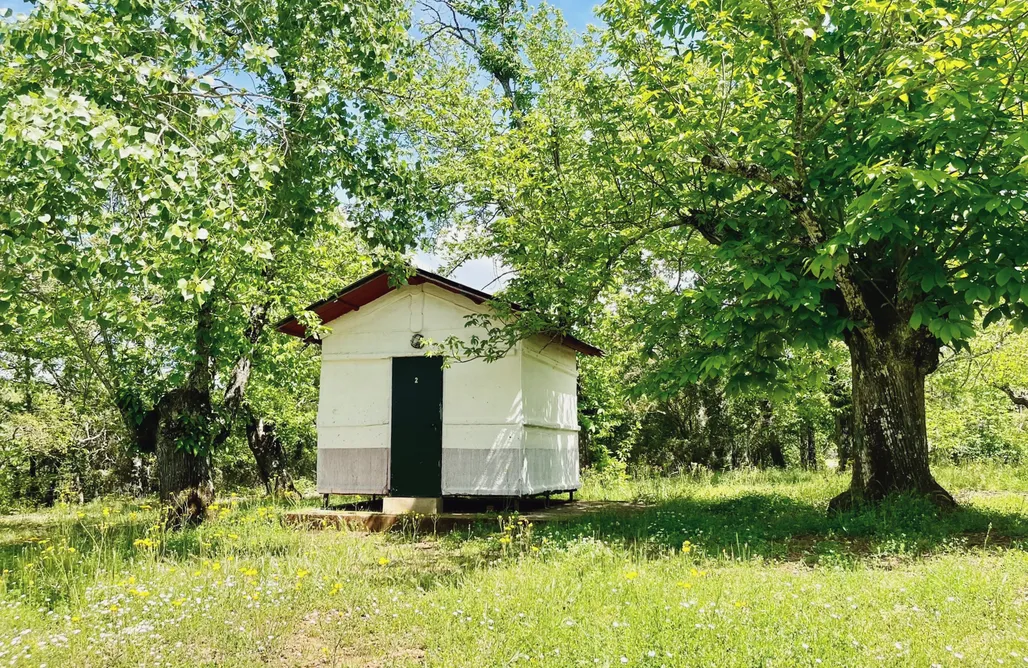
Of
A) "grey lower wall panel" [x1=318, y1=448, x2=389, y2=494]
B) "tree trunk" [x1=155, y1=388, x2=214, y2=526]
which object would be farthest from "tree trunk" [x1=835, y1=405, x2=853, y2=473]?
"tree trunk" [x1=155, y1=388, x2=214, y2=526]

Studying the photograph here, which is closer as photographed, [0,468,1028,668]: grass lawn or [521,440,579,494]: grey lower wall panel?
[0,468,1028,668]: grass lawn

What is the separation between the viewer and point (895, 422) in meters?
9.20

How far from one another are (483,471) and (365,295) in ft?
11.9

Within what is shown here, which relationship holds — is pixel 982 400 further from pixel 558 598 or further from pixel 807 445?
pixel 558 598

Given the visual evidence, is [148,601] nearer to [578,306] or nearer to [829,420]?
[578,306]

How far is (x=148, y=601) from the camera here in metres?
5.40

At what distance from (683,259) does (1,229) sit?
33.2ft

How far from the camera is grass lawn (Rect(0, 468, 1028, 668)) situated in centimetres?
447

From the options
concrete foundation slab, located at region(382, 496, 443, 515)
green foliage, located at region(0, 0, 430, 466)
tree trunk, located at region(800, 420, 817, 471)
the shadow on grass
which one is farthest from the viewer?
tree trunk, located at region(800, 420, 817, 471)

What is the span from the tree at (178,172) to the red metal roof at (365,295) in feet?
1.67

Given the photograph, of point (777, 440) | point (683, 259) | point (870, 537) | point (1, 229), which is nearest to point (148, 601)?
point (1, 229)

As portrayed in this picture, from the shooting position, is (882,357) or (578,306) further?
(578,306)

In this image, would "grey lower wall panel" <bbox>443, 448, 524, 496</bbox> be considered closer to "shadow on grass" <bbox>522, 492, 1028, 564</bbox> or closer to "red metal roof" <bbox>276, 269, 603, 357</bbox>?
"shadow on grass" <bbox>522, 492, 1028, 564</bbox>

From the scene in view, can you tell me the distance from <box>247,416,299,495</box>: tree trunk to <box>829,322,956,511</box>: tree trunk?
43.5 feet
